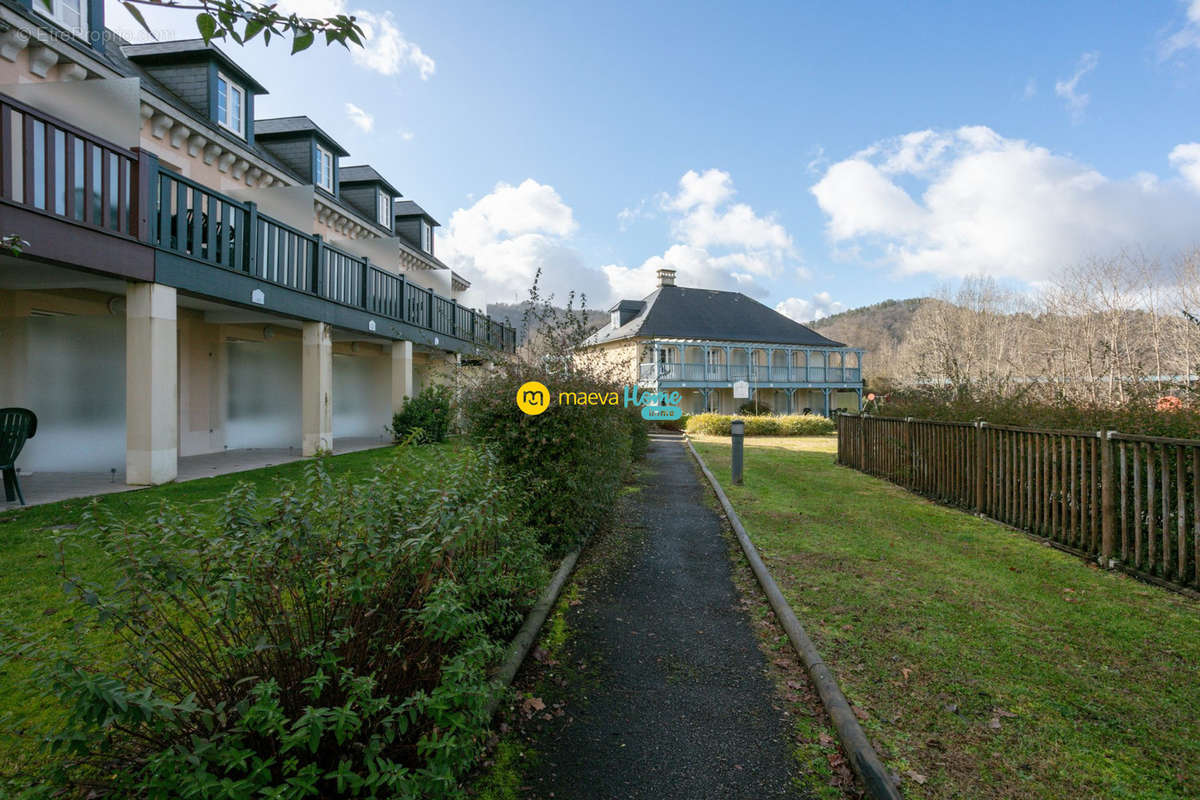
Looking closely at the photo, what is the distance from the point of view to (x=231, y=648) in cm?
222

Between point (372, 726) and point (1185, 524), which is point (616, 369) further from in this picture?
point (372, 726)

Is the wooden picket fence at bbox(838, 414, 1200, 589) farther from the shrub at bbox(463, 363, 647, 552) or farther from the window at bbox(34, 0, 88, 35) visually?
the window at bbox(34, 0, 88, 35)

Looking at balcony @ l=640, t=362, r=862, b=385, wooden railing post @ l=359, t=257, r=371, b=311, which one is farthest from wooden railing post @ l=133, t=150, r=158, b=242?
balcony @ l=640, t=362, r=862, b=385

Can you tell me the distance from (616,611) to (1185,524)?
16.6ft

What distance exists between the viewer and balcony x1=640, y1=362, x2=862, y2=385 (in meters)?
36.5

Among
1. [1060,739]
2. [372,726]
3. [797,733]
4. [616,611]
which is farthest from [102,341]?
[1060,739]

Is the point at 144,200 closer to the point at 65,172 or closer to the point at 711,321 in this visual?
the point at 65,172

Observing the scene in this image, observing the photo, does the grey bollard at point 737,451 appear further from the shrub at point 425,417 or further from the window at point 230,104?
the window at point 230,104

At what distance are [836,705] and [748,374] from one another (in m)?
38.0

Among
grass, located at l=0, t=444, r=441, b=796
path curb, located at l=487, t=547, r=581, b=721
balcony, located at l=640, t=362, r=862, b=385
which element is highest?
balcony, located at l=640, t=362, r=862, b=385

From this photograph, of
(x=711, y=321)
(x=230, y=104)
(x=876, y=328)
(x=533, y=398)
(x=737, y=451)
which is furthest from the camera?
(x=876, y=328)

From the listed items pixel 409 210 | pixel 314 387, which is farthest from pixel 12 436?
pixel 409 210

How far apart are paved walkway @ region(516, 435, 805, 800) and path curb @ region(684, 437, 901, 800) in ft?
0.93

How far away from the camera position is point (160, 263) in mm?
8398
